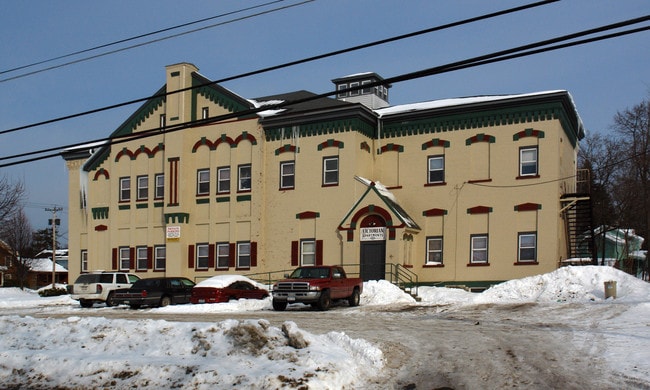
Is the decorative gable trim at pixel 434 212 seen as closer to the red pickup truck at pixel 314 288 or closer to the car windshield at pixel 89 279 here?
the red pickup truck at pixel 314 288

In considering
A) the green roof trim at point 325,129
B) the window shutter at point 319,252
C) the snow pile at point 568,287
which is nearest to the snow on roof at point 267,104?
the green roof trim at point 325,129

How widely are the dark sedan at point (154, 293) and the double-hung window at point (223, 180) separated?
26.9 feet

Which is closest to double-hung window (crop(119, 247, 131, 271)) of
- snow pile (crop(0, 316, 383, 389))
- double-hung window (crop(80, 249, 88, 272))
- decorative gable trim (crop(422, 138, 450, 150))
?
double-hung window (crop(80, 249, 88, 272))

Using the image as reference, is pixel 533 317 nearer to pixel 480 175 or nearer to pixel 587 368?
pixel 587 368

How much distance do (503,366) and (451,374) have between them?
1108 millimetres

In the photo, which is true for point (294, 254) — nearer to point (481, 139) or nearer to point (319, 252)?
point (319, 252)

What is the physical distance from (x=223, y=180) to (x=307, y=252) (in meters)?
6.72

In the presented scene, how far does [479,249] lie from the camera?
34.2m

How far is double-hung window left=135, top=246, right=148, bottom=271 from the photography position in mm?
42625

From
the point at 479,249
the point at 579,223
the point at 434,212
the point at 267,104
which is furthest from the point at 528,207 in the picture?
the point at 267,104

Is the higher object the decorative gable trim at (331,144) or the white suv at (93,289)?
the decorative gable trim at (331,144)

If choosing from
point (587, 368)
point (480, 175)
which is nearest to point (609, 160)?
point (480, 175)

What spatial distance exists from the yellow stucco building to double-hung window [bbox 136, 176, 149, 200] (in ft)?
0.24

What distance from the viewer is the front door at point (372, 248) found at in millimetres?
34750
